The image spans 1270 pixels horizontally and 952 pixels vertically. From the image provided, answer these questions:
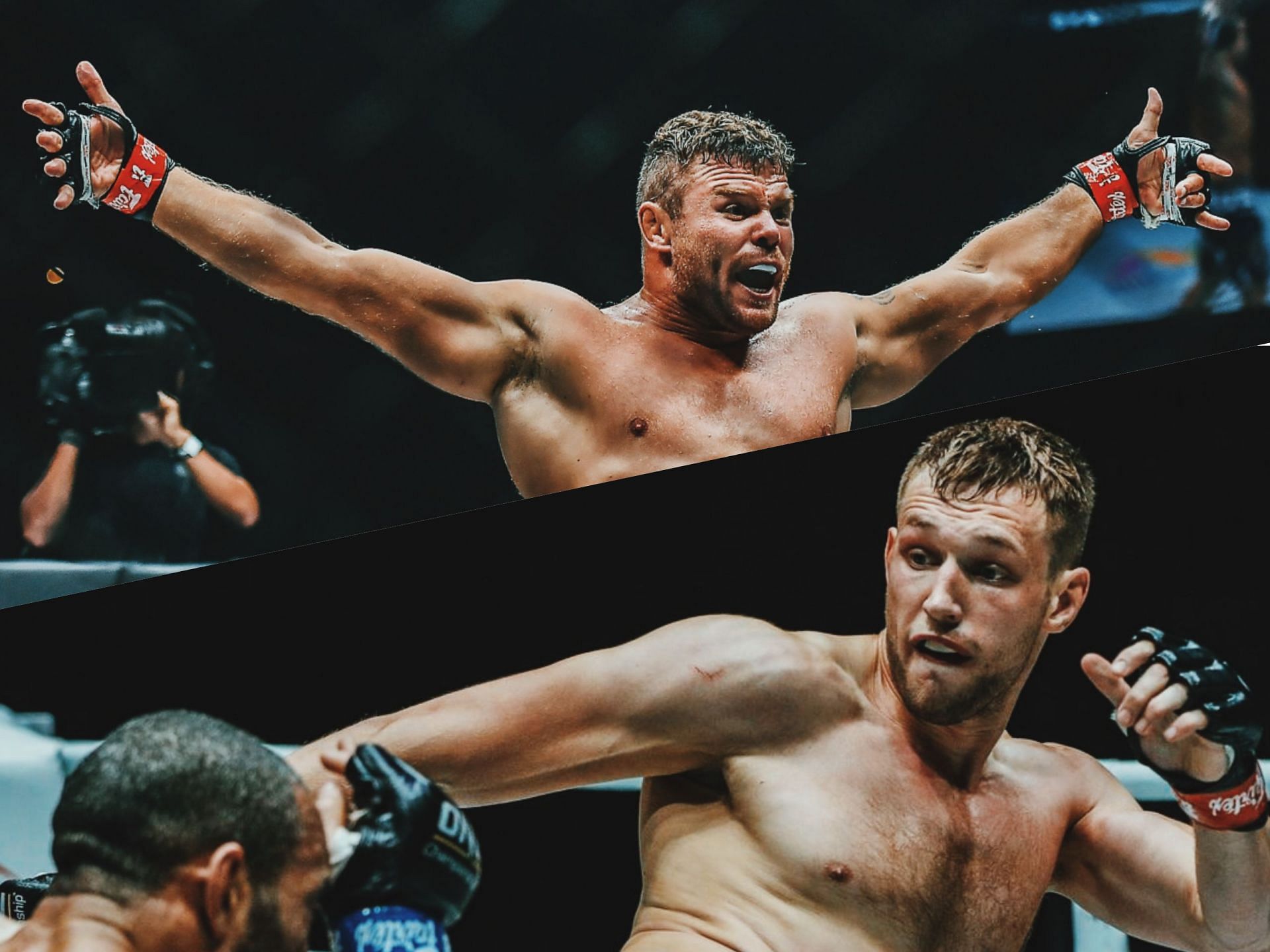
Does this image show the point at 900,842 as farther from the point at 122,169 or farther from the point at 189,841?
the point at 122,169

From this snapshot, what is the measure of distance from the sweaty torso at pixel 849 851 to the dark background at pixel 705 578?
126mm

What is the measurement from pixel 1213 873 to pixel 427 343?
1.50m

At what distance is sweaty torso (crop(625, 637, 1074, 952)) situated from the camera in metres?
2.23

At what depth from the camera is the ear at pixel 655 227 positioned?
3055 millimetres

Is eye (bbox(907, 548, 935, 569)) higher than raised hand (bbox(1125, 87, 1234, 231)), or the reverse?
raised hand (bbox(1125, 87, 1234, 231))

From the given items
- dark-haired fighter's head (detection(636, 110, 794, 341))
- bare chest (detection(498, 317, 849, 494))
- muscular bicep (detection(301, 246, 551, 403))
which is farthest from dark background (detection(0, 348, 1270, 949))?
dark-haired fighter's head (detection(636, 110, 794, 341))

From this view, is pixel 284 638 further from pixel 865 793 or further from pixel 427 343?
pixel 865 793

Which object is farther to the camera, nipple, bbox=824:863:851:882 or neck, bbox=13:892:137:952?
nipple, bbox=824:863:851:882

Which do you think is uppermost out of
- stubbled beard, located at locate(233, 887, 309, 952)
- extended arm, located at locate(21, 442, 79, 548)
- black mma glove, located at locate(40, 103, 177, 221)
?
black mma glove, located at locate(40, 103, 177, 221)

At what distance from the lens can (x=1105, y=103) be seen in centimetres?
334

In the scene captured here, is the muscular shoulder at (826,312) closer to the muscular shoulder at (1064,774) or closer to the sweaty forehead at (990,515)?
the sweaty forehead at (990,515)

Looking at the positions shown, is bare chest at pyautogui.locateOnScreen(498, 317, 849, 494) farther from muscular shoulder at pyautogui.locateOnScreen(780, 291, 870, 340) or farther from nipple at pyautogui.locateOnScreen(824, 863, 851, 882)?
nipple at pyautogui.locateOnScreen(824, 863, 851, 882)

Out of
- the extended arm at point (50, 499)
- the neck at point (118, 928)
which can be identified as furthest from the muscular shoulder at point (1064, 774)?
the extended arm at point (50, 499)

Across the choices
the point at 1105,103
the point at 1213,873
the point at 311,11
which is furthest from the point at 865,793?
the point at 311,11
